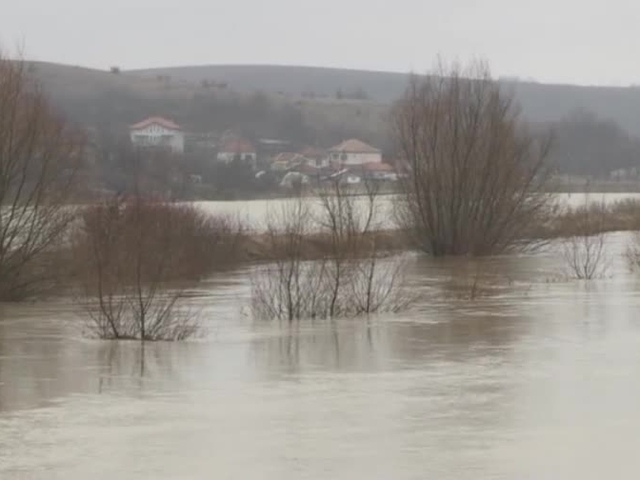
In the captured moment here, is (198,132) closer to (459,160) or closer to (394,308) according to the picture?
(459,160)

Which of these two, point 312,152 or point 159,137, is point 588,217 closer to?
point 159,137

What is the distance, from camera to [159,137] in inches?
4734

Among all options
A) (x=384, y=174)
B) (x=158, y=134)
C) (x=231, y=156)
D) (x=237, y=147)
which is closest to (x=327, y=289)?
(x=384, y=174)

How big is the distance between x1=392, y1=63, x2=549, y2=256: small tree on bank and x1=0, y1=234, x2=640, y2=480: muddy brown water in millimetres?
20601

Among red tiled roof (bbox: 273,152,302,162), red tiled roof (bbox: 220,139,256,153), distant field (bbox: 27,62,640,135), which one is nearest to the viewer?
red tiled roof (bbox: 273,152,302,162)

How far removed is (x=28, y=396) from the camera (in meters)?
14.6

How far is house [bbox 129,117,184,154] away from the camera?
115150mm

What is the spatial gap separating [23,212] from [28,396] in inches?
613

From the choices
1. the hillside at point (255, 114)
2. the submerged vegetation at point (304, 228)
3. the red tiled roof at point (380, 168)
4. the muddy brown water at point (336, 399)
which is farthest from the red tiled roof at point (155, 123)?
the muddy brown water at point (336, 399)

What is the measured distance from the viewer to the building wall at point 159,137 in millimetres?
113688

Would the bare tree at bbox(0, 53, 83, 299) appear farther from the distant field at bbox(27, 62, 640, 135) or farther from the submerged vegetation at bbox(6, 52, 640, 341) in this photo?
the distant field at bbox(27, 62, 640, 135)

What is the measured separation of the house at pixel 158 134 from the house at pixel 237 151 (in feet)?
Answer: 12.8

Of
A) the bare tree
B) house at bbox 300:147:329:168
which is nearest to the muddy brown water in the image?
the bare tree

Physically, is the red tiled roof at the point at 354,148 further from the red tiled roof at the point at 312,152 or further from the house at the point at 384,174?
the house at the point at 384,174
